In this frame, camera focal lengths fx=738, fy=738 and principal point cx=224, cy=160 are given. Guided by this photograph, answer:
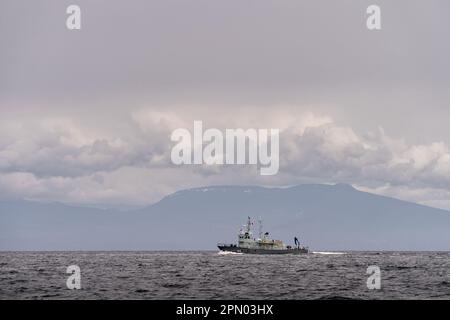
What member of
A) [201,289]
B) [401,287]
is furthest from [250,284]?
[401,287]
